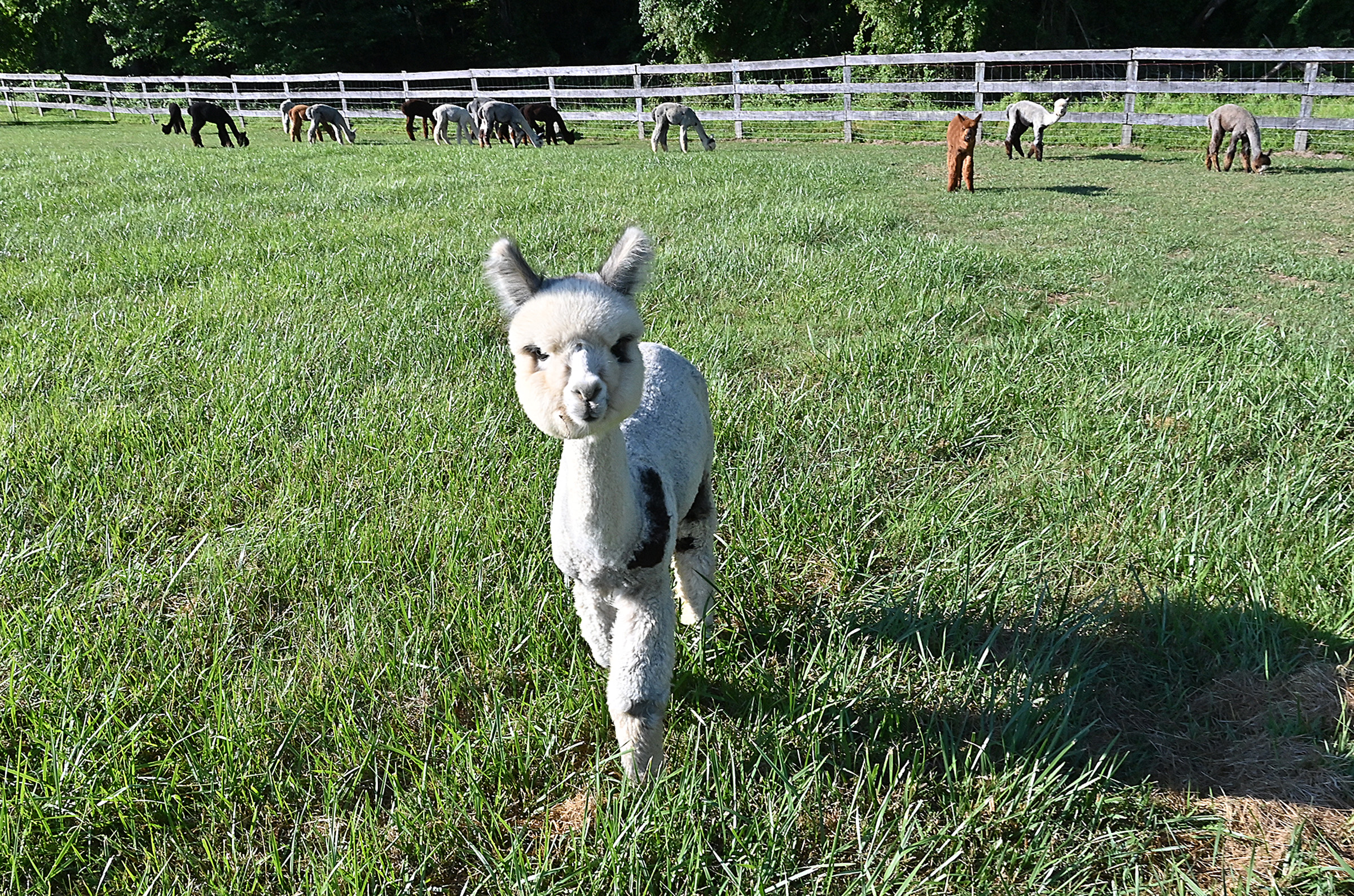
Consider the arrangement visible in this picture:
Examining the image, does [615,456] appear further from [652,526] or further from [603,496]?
[652,526]

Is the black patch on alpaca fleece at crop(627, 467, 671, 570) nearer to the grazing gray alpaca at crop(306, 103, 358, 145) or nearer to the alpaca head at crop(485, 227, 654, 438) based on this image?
the alpaca head at crop(485, 227, 654, 438)

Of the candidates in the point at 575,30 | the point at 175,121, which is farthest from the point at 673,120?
the point at 575,30

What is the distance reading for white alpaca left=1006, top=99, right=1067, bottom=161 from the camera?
15078mm

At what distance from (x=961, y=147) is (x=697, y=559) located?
30.4 ft

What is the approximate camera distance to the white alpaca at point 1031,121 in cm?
1508

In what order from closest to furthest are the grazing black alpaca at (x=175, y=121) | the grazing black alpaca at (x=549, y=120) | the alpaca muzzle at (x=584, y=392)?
the alpaca muzzle at (x=584, y=392), the grazing black alpaca at (x=549, y=120), the grazing black alpaca at (x=175, y=121)

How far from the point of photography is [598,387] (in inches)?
57.9

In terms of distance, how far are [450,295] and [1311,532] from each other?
4.44 meters

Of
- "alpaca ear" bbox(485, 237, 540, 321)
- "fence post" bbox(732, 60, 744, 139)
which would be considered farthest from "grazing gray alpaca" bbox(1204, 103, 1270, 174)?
"alpaca ear" bbox(485, 237, 540, 321)

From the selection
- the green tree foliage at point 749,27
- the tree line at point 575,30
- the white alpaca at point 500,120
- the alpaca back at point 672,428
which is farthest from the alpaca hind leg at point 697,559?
the green tree foliage at point 749,27

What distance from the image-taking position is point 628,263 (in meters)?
1.68

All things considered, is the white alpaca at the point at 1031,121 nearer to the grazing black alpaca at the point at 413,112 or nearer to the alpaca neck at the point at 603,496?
the grazing black alpaca at the point at 413,112

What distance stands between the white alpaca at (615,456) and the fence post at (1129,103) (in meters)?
17.5

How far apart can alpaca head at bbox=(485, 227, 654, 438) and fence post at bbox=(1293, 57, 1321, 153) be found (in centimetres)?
1728
